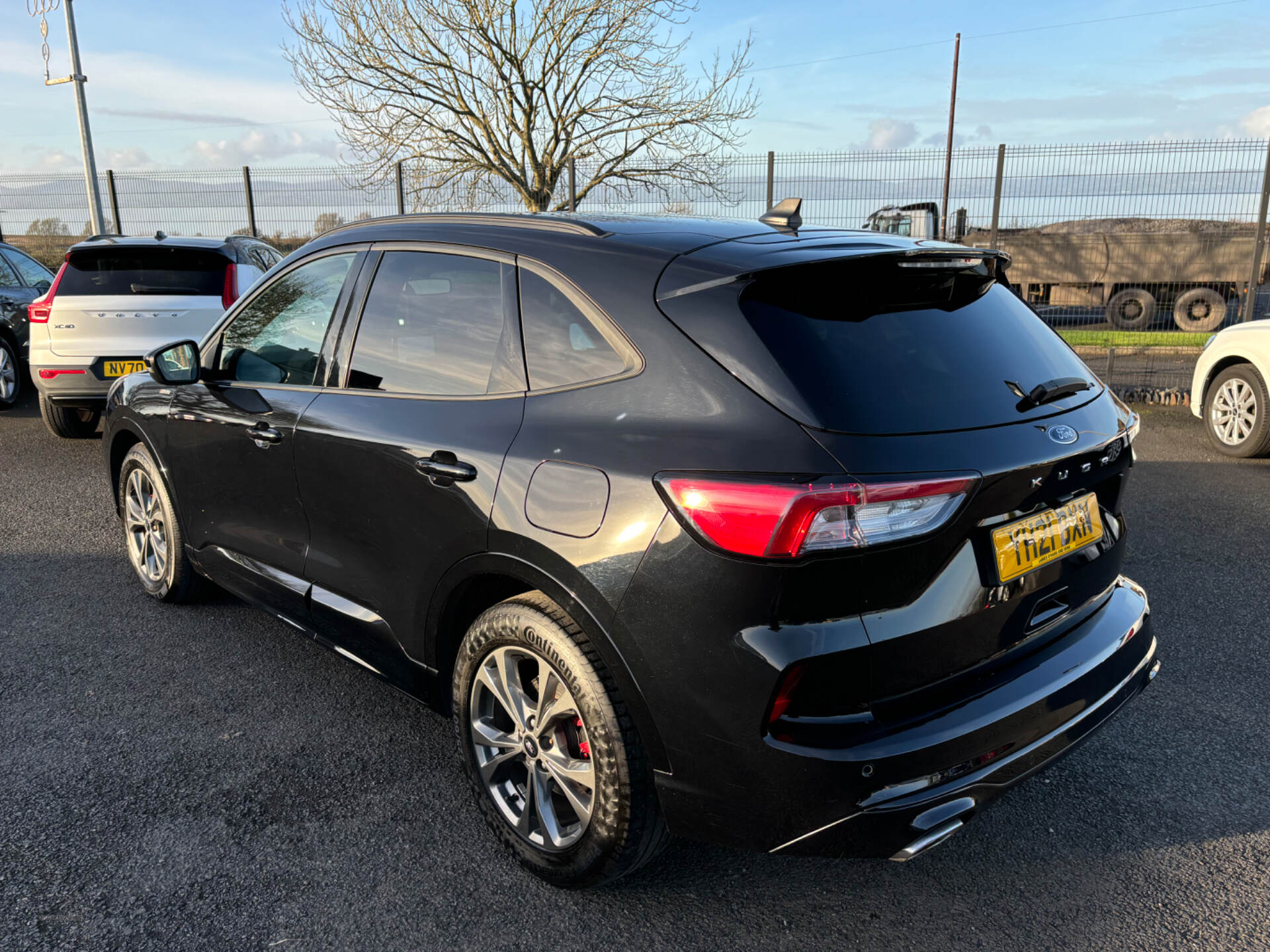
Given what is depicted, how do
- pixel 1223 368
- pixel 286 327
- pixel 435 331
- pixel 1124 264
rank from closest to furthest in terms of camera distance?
1. pixel 435 331
2. pixel 286 327
3. pixel 1223 368
4. pixel 1124 264

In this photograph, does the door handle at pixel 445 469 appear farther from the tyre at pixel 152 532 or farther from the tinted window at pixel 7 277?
the tinted window at pixel 7 277

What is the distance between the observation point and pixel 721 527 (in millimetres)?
1900

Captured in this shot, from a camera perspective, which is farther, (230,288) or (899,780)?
(230,288)

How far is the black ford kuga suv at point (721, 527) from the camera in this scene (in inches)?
74.5

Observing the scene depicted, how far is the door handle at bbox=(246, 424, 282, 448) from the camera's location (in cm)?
316

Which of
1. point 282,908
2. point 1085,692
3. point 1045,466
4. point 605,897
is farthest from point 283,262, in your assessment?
point 1085,692

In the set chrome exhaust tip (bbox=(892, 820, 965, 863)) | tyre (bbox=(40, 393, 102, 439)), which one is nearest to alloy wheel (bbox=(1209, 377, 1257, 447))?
chrome exhaust tip (bbox=(892, 820, 965, 863))

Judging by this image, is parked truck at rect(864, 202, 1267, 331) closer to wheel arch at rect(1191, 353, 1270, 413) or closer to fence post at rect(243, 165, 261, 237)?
wheel arch at rect(1191, 353, 1270, 413)

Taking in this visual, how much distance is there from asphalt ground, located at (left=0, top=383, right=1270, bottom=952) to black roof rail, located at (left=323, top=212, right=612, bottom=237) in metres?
1.75

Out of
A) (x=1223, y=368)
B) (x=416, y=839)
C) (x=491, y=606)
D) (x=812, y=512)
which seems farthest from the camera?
(x=1223, y=368)

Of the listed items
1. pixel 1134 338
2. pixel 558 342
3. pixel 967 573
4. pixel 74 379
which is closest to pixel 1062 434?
pixel 967 573

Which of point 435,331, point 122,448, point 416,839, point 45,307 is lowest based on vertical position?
point 416,839

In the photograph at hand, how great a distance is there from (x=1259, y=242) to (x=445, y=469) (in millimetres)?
12646

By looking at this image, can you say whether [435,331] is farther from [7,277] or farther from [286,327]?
[7,277]
